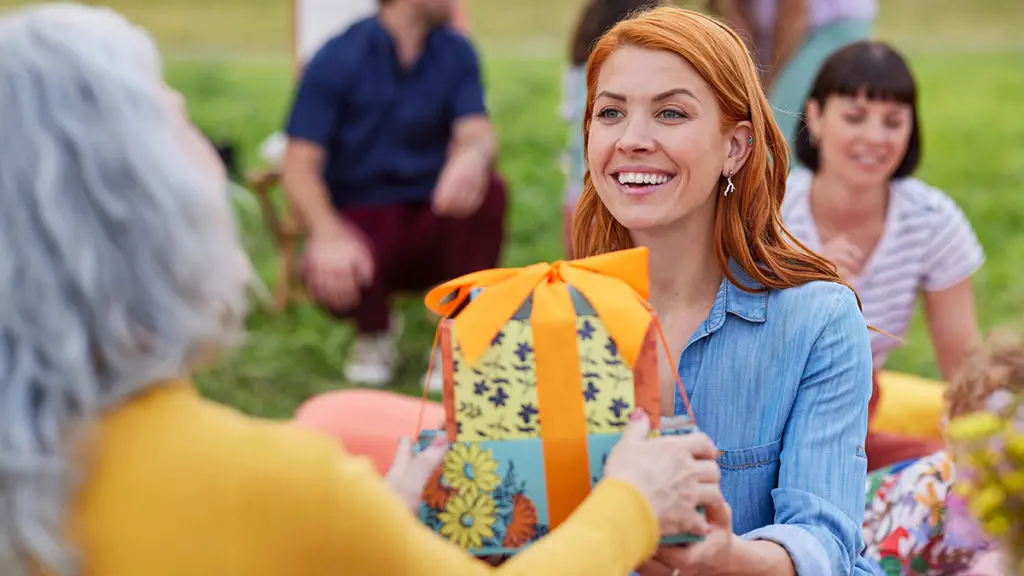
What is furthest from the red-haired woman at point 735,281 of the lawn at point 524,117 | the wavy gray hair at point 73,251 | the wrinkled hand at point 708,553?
the lawn at point 524,117

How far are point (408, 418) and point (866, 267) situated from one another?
1.21m

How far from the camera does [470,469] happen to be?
157 cm

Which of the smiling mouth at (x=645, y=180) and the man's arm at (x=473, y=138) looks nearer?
the smiling mouth at (x=645, y=180)

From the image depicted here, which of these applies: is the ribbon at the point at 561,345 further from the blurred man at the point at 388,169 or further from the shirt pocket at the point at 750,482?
the blurred man at the point at 388,169

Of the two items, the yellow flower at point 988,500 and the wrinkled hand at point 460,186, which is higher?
the yellow flower at point 988,500

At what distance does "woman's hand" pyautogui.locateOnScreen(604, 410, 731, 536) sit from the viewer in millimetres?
1473

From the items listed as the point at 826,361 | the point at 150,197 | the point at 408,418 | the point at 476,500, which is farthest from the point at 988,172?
the point at 150,197

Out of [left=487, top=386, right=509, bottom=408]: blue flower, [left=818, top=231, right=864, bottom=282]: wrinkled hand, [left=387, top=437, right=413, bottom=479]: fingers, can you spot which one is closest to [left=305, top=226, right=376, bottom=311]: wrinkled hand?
[left=818, top=231, right=864, bottom=282]: wrinkled hand

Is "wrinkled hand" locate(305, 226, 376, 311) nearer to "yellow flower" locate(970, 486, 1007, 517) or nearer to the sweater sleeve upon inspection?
the sweater sleeve

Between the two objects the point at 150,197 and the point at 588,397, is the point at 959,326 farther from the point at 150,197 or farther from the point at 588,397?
the point at 150,197

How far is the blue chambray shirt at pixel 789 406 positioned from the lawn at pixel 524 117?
1.07 metres

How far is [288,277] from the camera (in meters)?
5.39

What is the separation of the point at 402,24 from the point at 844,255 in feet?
7.40

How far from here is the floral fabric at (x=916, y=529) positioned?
251 centimetres
